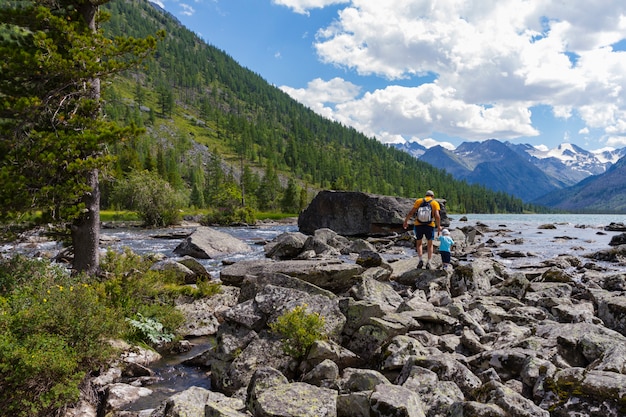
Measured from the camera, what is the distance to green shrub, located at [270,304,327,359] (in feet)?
27.8

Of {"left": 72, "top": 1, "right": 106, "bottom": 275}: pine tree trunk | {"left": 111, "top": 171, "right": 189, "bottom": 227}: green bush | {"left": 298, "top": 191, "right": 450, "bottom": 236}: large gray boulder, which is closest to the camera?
{"left": 72, "top": 1, "right": 106, "bottom": 275}: pine tree trunk

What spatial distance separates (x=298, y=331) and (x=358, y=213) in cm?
5147

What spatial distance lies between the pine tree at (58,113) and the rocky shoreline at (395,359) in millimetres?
5229

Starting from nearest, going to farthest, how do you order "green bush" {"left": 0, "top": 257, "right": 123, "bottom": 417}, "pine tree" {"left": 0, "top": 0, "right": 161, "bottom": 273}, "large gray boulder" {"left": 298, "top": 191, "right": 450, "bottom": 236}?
"green bush" {"left": 0, "top": 257, "right": 123, "bottom": 417} → "pine tree" {"left": 0, "top": 0, "right": 161, "bottom": 273} → "large gray boulder" {"left": 298, "top": 191, "right": 450, "bottom": 236}

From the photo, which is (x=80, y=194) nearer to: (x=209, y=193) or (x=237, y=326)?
(x=237, y=326)

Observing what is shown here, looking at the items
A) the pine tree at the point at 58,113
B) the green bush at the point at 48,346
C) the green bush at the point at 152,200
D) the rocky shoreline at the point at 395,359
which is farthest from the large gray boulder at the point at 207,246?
the green bush at the point at 152,200

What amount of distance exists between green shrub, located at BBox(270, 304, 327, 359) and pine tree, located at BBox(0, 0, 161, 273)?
28.7ft

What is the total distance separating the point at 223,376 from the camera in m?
Result: 8.60

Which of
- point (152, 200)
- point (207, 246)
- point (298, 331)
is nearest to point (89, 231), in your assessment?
point (298, 331)

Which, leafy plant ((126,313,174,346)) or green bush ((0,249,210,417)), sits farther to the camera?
leafy plant ((126,313,174,346))

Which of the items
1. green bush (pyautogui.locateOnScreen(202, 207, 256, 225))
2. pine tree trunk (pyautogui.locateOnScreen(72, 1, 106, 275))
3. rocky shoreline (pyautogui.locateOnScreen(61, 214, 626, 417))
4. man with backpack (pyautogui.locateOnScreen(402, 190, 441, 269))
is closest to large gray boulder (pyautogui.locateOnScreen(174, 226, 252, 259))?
rocky shoreline (pyautogui.locateOnScreen(61, 214, 626, 417))

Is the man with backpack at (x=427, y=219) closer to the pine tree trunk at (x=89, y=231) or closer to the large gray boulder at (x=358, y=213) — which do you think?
the pine tree trunk at (x=89, y=231)

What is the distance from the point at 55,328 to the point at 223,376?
3.46m

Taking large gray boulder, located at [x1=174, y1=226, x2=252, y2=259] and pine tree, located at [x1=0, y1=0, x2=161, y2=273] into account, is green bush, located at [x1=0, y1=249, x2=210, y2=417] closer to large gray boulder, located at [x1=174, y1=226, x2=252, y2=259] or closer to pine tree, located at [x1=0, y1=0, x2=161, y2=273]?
pine tree, located at [x1=0, y1=0, x2=161, y2=273]
